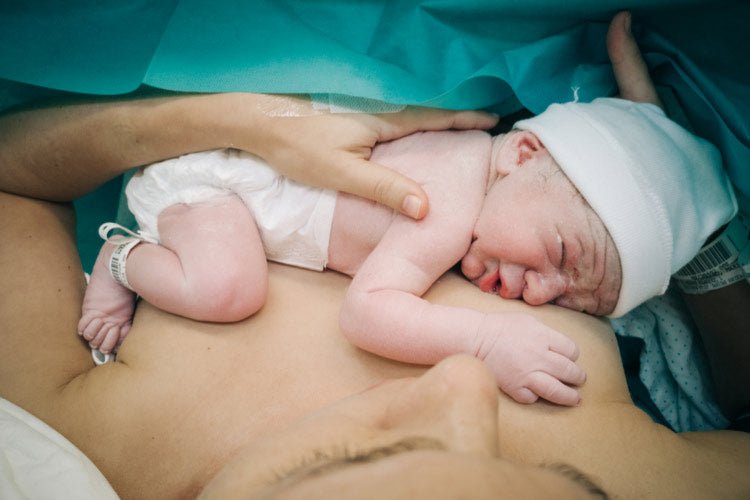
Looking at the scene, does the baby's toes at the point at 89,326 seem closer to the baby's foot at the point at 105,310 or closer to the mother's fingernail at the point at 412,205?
the baby's foot at the point at 105,310

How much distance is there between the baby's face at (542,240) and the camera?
0.99 metres

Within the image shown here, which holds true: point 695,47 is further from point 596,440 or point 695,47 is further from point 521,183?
point 596,440

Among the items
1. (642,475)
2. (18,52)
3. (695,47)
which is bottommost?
(642,475)

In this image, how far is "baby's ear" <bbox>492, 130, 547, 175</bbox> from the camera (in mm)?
1049

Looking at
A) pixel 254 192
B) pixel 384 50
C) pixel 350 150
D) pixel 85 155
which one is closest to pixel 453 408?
pixel 350 150

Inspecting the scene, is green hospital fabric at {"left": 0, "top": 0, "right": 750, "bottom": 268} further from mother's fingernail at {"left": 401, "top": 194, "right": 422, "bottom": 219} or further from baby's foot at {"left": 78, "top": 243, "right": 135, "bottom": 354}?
baby's foot at {"left": 78, "top": 243, "right": 135, "bottom": 354}

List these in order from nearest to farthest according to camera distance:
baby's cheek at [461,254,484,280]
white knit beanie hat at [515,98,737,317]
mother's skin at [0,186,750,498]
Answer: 1. mother's skin at [0,186,750,498]
2. white knit beanie hat at [515,98,737,317]
3. baby's cheek at [461,254,484,280]

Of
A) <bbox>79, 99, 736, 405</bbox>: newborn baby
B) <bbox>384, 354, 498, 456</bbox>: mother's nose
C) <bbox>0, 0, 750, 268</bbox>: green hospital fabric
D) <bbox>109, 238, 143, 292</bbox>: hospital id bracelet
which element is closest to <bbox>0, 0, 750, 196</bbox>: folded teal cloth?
<bbox>0, 0, 750, 268</bbox>: green hospital fabric

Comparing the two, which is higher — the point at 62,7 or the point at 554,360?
the point at 62,7

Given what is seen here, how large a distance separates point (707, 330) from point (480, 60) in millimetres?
830

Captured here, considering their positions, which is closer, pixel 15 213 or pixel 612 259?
pixel 612 259

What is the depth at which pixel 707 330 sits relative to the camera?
1192 millimetres

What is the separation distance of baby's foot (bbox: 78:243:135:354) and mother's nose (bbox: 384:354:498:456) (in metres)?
0.74

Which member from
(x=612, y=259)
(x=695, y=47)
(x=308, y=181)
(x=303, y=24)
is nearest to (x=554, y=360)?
(x=612, y=259)
